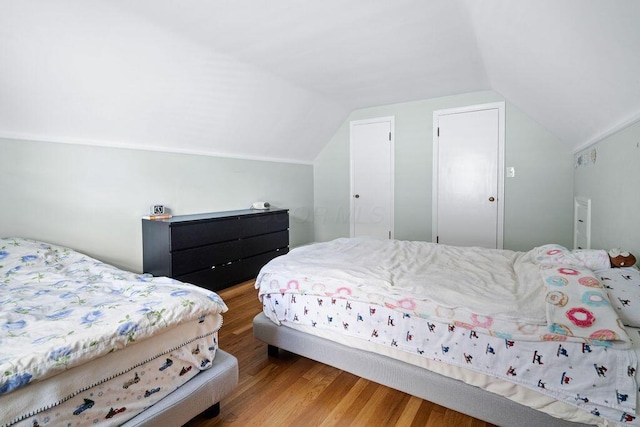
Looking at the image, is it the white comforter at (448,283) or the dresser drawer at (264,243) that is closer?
the white comforter at (448,283)

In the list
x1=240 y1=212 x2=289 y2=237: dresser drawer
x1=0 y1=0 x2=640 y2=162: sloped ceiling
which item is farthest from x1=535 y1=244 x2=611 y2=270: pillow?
x1=240 y1=212 x2=289 y2=237: dresser drawer

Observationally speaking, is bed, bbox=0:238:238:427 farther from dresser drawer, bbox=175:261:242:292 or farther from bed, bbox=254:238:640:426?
dresser drawer, bbox=175:261:242:292

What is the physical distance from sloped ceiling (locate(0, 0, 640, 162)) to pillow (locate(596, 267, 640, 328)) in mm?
859

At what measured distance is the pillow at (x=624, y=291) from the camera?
49.4 inches

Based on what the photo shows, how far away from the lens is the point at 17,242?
2.19m

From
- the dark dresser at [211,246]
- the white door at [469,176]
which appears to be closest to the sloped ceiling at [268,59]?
the white door at [469,176]

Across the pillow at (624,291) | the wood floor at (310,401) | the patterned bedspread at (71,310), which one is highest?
the pillow at (624,291)

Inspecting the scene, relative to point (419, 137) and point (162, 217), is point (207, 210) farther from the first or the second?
point (419, 137)

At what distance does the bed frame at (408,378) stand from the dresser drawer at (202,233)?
52.9 inches

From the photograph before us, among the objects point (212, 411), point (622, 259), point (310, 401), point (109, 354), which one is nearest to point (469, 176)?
point (622, 259)

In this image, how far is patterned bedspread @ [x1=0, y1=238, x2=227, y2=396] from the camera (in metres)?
1.00

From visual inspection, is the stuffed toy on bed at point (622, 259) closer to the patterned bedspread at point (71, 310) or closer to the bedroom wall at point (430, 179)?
the patterned bedspread at point (71, 310)

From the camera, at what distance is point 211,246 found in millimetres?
3273

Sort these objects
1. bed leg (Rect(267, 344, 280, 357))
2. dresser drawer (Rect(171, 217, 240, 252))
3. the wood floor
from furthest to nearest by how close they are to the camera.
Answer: dresser drawer (Rect(171, 217, 240, 252))
bed leg (Rect(267, 344, 280, 357))
the wood floor
